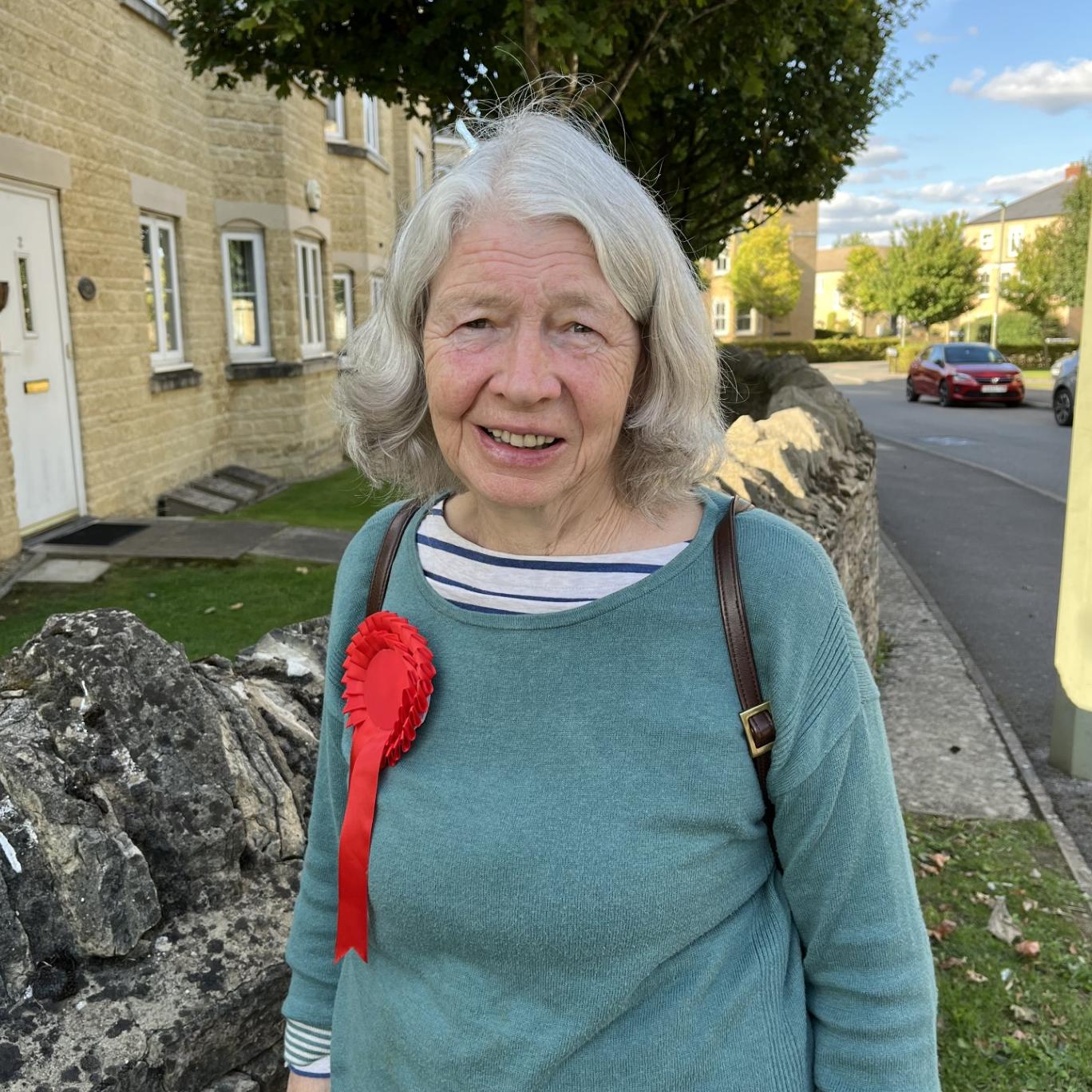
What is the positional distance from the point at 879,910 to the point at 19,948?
1.51m

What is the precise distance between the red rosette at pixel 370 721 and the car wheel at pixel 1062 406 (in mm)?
23615

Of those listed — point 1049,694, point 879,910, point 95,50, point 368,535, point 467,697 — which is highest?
point 95,50

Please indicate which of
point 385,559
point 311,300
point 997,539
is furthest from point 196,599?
point 311,300

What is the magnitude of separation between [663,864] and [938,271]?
6051cm

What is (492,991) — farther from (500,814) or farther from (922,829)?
(922,829)

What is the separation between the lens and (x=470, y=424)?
164 centimetres

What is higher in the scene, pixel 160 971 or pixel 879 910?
pixel 879 910

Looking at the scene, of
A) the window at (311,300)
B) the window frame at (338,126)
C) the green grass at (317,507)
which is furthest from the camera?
the window frame at (338,126)

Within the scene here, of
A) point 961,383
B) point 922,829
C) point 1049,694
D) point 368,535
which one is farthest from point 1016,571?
point 961,383

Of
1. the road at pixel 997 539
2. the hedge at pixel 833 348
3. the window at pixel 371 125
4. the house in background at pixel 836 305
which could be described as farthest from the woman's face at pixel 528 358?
the house in background at pixel 836 305

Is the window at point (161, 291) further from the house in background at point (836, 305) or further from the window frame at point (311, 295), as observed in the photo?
the house in background at point (836, 305)

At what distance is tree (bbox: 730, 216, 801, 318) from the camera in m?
58.6

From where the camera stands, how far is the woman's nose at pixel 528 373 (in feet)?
5.05

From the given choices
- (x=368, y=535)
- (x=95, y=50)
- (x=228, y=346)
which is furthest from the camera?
(x=228, y=346)
